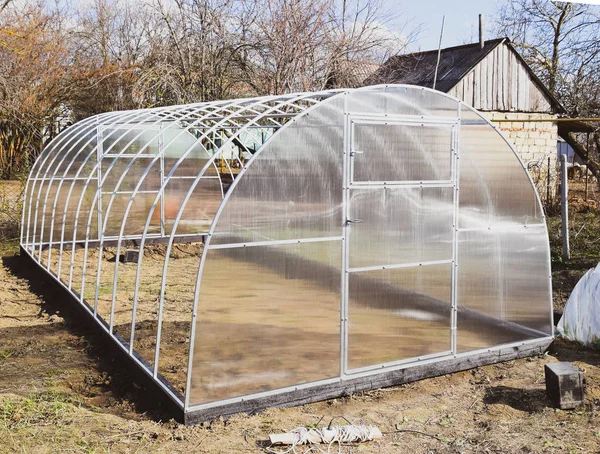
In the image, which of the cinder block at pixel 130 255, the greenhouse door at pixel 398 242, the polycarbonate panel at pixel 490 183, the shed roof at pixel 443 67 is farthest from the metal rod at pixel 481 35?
the greenhouse door at pixel 398 242

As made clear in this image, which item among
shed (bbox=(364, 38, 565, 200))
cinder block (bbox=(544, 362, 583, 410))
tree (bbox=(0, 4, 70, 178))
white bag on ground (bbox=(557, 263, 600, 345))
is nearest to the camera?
cinder block (bbox=(544, 362, 583, 410))

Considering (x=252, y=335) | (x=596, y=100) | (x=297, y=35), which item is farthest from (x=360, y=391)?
(x=596, y=100)

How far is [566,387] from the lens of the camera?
19.2 ft

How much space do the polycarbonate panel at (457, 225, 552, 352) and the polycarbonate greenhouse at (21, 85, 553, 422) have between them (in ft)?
0.05

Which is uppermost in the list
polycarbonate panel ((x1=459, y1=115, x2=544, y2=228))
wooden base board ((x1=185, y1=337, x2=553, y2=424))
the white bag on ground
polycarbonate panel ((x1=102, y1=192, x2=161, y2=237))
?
polycarbonate panel ((x1=459, y1=115, x2=544, y2=228))

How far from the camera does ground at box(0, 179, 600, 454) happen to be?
Answer: 511cm

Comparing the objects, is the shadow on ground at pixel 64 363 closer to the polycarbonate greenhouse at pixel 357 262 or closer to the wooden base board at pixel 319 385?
the wooden base board at pixel 319 385

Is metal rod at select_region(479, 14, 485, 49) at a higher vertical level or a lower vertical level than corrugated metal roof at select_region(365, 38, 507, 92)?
higher

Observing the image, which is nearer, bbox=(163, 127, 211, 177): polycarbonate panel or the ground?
the ground

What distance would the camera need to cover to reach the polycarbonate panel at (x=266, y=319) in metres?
5.46

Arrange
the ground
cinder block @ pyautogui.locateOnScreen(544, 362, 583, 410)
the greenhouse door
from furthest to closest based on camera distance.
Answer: the greenhouse door, cinder block @ pyautogui.locateOnScreen(544, 362, 583, 410), the ground

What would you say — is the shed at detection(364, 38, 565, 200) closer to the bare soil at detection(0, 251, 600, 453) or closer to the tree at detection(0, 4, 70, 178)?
the tree at detection(0, 4, 70, 178)

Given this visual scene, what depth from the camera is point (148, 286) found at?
10.3 m

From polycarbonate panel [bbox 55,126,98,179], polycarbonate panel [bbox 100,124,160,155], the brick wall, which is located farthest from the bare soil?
the brick wall
